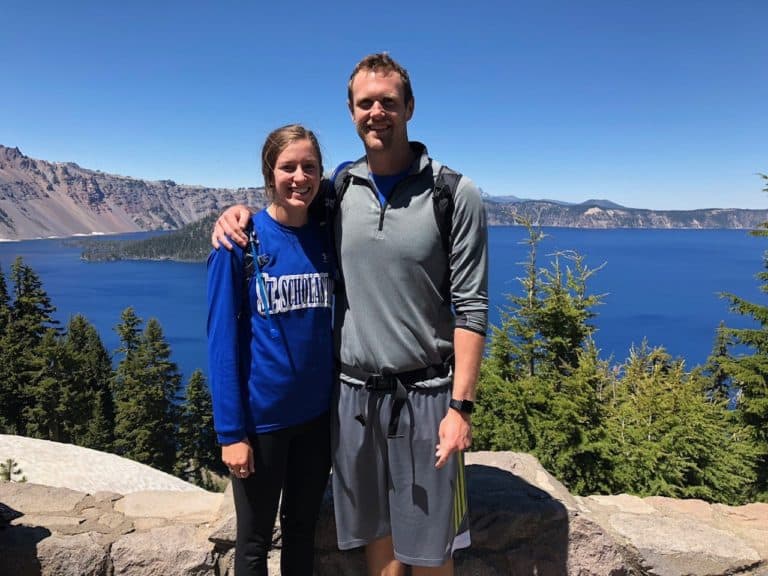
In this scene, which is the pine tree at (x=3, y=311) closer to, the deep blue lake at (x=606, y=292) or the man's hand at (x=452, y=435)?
the deep blue lake at (x=606, y=292)

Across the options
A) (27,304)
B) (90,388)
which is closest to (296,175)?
(27,304)

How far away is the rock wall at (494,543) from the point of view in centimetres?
289

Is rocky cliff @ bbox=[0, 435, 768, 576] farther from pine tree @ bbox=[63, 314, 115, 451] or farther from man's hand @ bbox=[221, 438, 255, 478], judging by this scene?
pine tree @ bbox=[63, 314, 115, 451]

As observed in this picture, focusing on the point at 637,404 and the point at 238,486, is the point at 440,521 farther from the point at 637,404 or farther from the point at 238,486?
the point at 637,404

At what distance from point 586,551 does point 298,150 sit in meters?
2.71

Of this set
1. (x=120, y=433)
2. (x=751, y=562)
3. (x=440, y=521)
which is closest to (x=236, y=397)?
(x=440, y=521)

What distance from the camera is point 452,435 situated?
2213 millimetres

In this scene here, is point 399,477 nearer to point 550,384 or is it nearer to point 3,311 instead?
point 550,384

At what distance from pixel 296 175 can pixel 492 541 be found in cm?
234

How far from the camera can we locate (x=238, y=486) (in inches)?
93.0

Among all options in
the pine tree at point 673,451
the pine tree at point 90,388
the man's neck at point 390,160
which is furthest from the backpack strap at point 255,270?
the pine tree at point 90,388

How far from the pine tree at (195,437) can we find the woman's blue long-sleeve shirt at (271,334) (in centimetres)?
3275

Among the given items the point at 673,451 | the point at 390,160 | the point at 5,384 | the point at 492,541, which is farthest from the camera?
the point at 5,384

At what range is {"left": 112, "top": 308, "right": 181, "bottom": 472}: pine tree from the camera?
2945 centimetres
